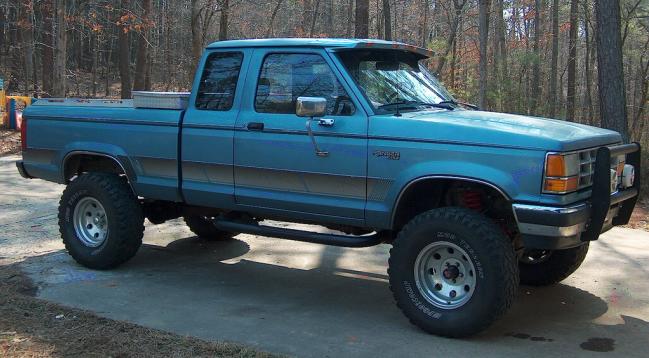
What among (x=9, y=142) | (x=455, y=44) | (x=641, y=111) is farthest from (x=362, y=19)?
(x=455, y=44)

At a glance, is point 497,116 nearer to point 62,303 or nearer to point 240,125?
point 240,125

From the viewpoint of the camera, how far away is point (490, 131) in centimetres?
415

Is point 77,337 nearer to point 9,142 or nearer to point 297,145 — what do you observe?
Answer: point 297,145

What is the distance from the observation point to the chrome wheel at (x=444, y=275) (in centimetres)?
432

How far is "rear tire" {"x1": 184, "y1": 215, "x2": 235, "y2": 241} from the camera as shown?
23.4 feet

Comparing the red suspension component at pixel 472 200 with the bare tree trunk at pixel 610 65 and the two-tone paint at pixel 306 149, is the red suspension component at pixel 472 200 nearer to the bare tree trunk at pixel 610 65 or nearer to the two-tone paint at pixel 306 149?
the two-tone paint at pixel 306 149

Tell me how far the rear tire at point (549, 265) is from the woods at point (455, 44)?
20.5 ft

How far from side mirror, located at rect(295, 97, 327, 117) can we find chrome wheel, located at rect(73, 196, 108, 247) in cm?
266

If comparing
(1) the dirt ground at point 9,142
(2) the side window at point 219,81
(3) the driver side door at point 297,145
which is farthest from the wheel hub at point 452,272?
(1) the dirt ground at point 9,142

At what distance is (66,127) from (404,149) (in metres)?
3.61

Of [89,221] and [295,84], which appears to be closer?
[295,84]

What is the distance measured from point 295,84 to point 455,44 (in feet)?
89.8

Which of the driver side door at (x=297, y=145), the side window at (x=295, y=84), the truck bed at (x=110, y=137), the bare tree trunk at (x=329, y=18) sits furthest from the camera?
the bare tree trunk at (x=329, y=18)

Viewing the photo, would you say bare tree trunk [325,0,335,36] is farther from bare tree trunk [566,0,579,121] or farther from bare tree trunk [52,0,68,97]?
bare tree trunk [52,0,68,97]
